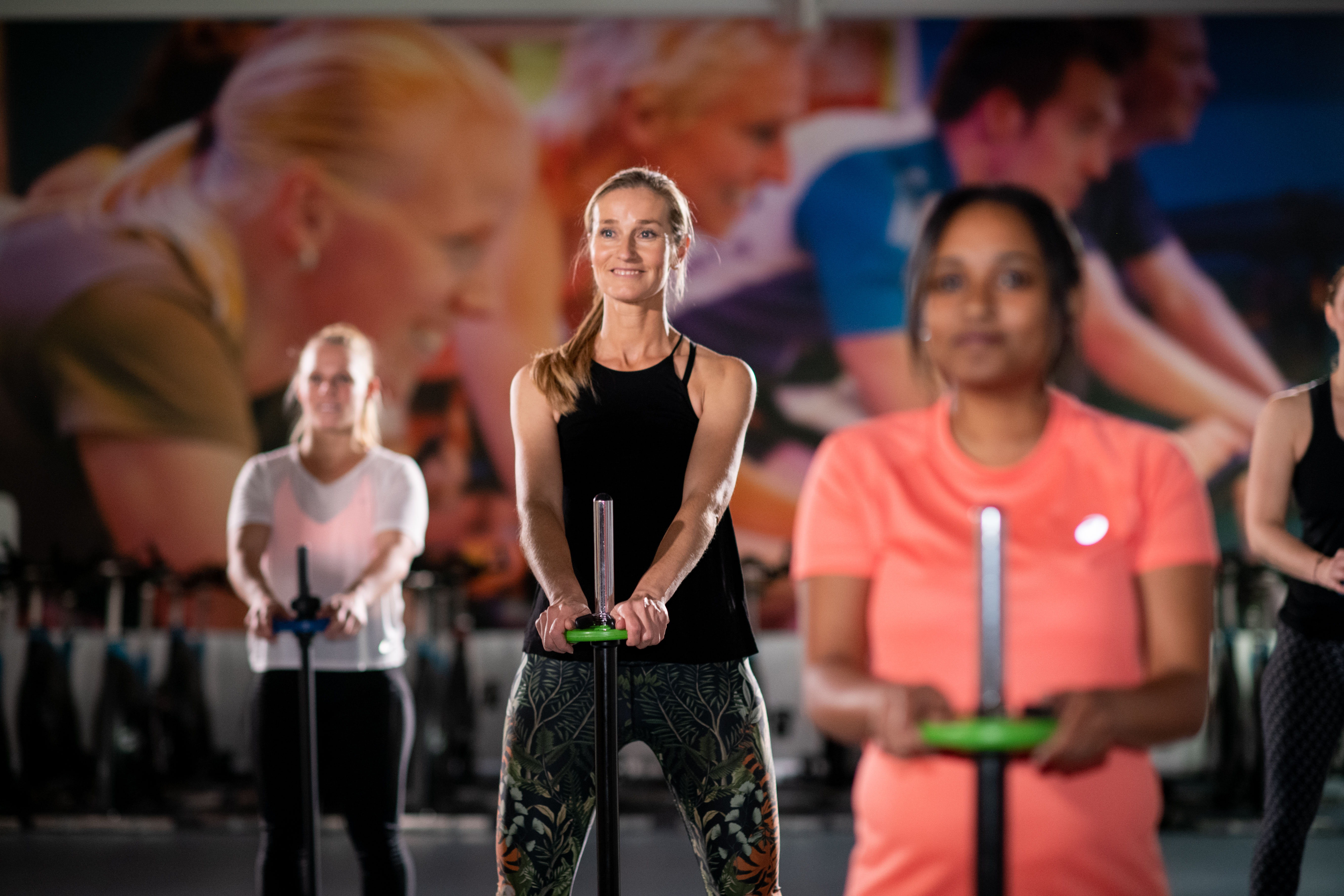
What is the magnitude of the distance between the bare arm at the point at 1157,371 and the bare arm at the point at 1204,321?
5cm

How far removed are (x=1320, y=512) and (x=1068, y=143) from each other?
3.71 metres

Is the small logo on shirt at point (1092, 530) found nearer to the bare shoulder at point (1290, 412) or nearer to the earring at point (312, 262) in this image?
the bare shoulder at point (1290, 412)

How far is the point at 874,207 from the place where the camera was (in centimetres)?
583

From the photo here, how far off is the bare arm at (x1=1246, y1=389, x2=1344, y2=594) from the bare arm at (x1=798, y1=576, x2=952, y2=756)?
171cm

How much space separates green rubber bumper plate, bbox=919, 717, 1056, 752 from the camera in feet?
3.11

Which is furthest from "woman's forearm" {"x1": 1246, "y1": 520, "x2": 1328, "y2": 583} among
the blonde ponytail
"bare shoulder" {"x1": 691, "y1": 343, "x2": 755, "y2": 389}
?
the blonde ponytail

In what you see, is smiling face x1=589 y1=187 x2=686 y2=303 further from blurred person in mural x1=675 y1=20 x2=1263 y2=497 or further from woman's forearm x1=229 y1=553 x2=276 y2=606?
blurred person in mural x1=675 y1=20 x2=1263 y2=497

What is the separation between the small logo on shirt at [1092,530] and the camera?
3.66ft

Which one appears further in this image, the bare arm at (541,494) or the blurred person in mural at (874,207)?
the blurred person in mural at (874,207)

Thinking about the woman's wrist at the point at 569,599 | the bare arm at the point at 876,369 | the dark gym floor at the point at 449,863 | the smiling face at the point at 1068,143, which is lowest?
the dark gym floor at the point at 449,863

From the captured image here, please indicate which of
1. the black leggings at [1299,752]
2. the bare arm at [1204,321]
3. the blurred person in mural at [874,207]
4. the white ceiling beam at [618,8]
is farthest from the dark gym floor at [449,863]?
the white ceiling beam at [618,8]

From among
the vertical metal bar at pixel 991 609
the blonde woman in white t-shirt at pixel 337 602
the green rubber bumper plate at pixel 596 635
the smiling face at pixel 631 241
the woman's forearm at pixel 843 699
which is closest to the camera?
the vertical metal bar at pixel 991 609

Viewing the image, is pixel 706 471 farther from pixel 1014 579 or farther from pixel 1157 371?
pixel 1157 371

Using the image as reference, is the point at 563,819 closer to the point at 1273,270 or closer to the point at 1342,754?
the point at 1342,754
